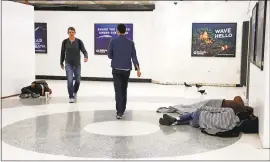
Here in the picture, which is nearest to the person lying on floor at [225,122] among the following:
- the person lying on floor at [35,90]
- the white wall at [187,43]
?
the person lying on floor at [35,90]

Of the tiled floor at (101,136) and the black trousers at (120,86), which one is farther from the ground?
the black trousers at (120,86)

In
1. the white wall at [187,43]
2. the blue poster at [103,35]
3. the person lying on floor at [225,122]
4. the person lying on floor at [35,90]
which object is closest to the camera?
the person lying on floor at [225,122]

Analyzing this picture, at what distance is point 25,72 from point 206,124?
606 centimetres

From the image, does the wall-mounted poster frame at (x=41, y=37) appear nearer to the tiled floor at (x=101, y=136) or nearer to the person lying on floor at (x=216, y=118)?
the tiled floor at (x=101, y=136)

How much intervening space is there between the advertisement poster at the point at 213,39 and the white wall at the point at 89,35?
1.71 metres

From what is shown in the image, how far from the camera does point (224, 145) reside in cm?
509

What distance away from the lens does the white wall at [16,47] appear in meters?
9.26

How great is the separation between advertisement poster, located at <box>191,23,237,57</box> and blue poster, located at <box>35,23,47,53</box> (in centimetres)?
580

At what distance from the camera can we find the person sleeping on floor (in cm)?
571

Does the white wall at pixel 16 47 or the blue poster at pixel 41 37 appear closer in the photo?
the white wall at pixel 16 47

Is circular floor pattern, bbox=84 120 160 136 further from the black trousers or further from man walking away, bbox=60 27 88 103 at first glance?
man walking away, bbox=60 27 88 103

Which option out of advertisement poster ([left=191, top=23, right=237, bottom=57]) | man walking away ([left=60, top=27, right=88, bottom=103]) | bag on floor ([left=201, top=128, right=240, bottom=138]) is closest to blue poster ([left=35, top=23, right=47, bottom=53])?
advertisement poster ([left=191, top=23, right=237, bottom=57])

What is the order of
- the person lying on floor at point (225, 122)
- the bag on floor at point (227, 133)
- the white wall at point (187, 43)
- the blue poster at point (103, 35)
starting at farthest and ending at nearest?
1. the blue poster at point (103, 35)
2. the white wall at point (187, 43)
3. the person lying on floor at point (225, 122)
4. the bag on floor at point (227, 133)

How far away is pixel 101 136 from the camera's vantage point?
18.1 feet
